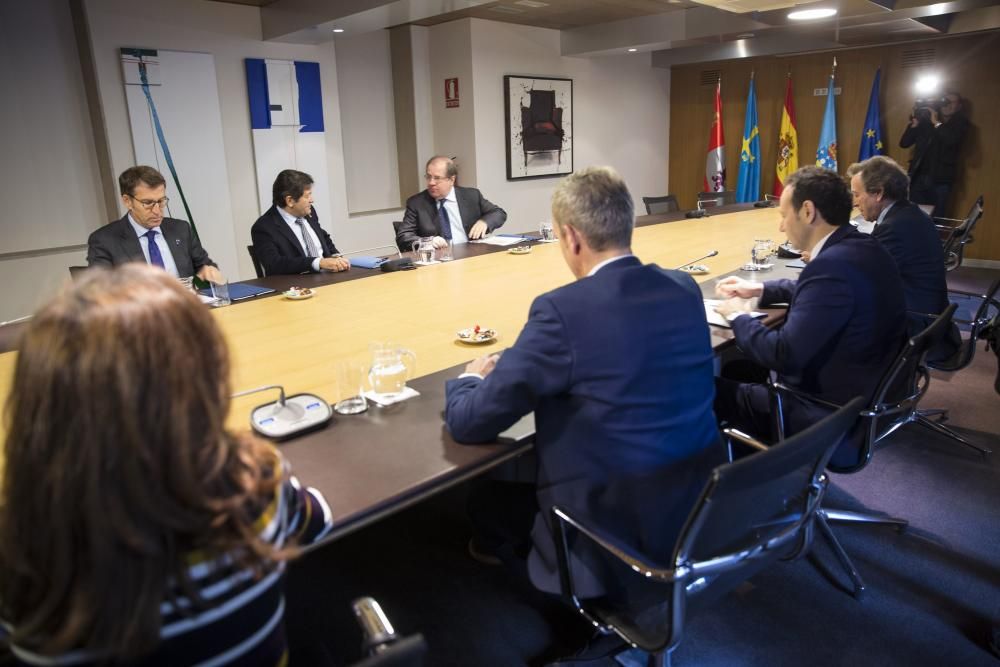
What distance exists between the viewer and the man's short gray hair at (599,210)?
4.98ft

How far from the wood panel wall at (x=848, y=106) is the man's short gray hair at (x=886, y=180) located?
469 cm

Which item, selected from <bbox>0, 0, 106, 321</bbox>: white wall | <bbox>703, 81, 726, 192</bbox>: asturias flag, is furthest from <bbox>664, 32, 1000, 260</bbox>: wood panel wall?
<bbox>0, 0, 106, 321</bbox>: white wall

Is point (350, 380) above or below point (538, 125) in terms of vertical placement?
below

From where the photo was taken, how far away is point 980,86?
6.45m

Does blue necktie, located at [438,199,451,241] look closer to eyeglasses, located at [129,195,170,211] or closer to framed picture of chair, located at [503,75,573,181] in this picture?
eyeglasses, located at [129,195,170,211]

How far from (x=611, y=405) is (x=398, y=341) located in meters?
1.02

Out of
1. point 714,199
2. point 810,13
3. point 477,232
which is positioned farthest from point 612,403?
point 714,199

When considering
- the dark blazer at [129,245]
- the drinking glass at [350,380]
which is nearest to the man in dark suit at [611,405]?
the drinking glass at [350,380]

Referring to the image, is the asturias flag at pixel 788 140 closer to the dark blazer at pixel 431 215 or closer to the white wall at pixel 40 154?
the dark blazer at pixel 431 215

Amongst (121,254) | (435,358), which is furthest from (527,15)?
(435,358)

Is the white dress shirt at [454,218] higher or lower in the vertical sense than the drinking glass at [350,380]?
higher

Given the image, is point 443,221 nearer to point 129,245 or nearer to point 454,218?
point 454,218

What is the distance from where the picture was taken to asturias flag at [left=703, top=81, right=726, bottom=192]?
8062mm

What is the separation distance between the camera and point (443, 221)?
15.3ft
